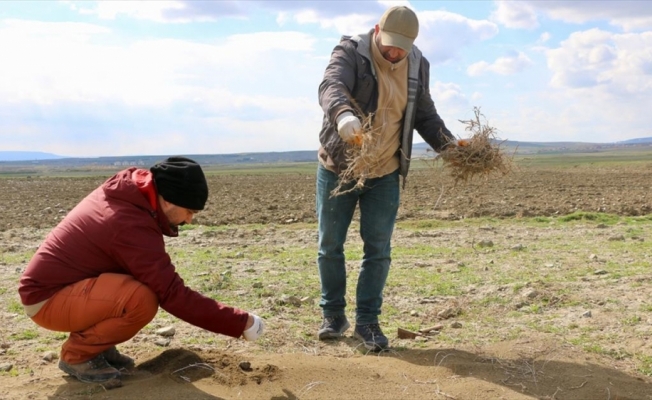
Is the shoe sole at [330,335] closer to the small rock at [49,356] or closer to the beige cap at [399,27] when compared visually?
the small rock at [49,356]

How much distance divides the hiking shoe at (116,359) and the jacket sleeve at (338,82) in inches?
75.8

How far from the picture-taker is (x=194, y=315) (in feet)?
12.3

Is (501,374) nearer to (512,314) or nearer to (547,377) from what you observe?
(547,377)

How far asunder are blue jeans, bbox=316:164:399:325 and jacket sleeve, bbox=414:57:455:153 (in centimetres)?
43

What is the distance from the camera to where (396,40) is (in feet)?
14.5

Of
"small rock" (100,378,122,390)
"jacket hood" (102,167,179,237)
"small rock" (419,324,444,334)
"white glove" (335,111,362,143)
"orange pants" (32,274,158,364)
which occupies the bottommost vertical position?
"small rock" (419,324,444,334)

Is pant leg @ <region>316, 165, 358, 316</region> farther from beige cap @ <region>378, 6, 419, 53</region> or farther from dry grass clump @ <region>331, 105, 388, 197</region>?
beige cap @ <region>378, 6, 419, 53</region>

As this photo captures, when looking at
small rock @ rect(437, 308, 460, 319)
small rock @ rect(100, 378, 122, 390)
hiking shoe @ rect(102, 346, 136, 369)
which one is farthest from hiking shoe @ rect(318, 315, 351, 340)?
small rock @ rect(100, 378, 122, 390)

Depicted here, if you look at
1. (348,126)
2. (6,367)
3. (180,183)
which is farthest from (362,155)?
(6,367)

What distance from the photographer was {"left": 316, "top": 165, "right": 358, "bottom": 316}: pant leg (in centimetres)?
491

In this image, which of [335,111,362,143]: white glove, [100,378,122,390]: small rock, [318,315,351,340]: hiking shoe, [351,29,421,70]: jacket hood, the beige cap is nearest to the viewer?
[100,378,122,390]: small rock

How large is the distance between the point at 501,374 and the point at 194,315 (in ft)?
6.34

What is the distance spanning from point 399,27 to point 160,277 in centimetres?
211

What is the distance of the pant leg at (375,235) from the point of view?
4.86m
